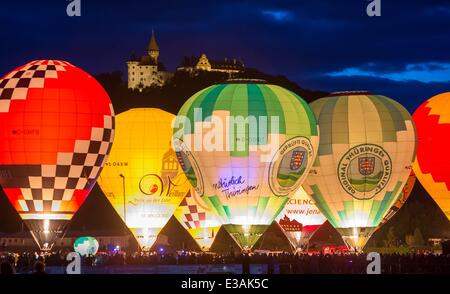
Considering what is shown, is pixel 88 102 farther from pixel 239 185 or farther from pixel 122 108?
pixel 122 108

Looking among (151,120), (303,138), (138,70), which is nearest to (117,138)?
(151,120)

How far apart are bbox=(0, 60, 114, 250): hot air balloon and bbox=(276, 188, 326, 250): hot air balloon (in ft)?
25.8

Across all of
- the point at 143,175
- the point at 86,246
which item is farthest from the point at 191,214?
the point at 143,175

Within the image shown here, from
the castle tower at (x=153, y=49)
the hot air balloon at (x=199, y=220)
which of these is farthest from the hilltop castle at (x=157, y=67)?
the hot air balloon at (x=199, y=220)

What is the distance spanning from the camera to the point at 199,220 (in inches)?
1542

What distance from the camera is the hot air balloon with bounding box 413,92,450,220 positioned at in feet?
122

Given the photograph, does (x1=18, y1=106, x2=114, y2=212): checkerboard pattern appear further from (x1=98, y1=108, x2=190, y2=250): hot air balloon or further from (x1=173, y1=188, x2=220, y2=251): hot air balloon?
(x1=173, y1=188, x2=220, y2=251): hot air balloon

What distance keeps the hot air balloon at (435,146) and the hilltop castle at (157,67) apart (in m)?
74.2

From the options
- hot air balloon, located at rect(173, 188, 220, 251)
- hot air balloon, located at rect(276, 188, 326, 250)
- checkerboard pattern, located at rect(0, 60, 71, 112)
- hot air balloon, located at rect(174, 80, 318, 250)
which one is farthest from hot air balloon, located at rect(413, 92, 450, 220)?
checkerboard pattern, located at rect(0, 60, 71, 112)

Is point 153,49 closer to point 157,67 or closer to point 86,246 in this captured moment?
point 157,67

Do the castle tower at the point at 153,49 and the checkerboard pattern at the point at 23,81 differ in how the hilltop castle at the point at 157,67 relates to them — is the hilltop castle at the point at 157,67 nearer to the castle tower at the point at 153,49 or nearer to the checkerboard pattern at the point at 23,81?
the castle tower at the point at 153,49

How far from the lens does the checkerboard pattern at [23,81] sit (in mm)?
31734

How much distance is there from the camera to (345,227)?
34469 mm
